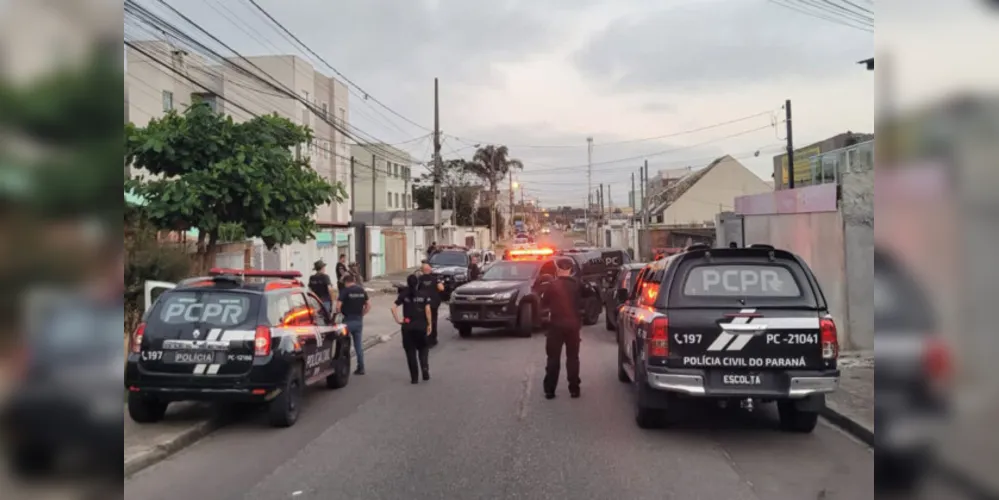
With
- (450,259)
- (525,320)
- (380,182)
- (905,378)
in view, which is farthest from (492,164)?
(905,378)

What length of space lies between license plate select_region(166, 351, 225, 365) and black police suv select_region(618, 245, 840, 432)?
453cm

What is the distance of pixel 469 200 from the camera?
282 ft

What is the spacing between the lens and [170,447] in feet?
24.0

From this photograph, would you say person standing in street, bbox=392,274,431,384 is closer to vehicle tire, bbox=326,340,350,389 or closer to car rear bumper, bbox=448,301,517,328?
vehicle tire, bbox=326,340,350,389

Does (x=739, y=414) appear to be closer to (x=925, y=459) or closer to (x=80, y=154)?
(x=925, y=459)

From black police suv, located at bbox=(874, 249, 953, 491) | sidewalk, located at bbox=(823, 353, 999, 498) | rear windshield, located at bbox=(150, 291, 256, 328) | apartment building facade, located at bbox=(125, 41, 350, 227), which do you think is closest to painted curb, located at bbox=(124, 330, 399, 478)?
rear windshield, located at bbox=(150, 291, 256, 328)

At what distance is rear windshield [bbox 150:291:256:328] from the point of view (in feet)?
26.1

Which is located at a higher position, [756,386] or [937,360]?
[937,360]

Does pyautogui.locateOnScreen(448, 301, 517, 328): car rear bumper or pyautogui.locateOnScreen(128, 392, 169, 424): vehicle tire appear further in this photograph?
pyautogui.locateOnScreen(448, 301, 517, 328): car rear bumper

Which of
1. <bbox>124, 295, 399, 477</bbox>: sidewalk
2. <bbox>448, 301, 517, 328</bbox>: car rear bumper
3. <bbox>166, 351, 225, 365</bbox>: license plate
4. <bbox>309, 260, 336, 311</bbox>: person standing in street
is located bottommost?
<bbox>124, 295, 399, 477</bbox>: sidewalk

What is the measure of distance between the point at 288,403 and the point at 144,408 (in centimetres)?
150

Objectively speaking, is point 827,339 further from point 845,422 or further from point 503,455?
point 503,455

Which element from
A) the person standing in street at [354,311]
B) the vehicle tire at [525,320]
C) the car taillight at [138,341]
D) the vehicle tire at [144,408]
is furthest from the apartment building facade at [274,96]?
the car taillight at [138,341]

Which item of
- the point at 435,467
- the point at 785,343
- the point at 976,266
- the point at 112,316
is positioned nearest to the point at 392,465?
the point at 435,467
